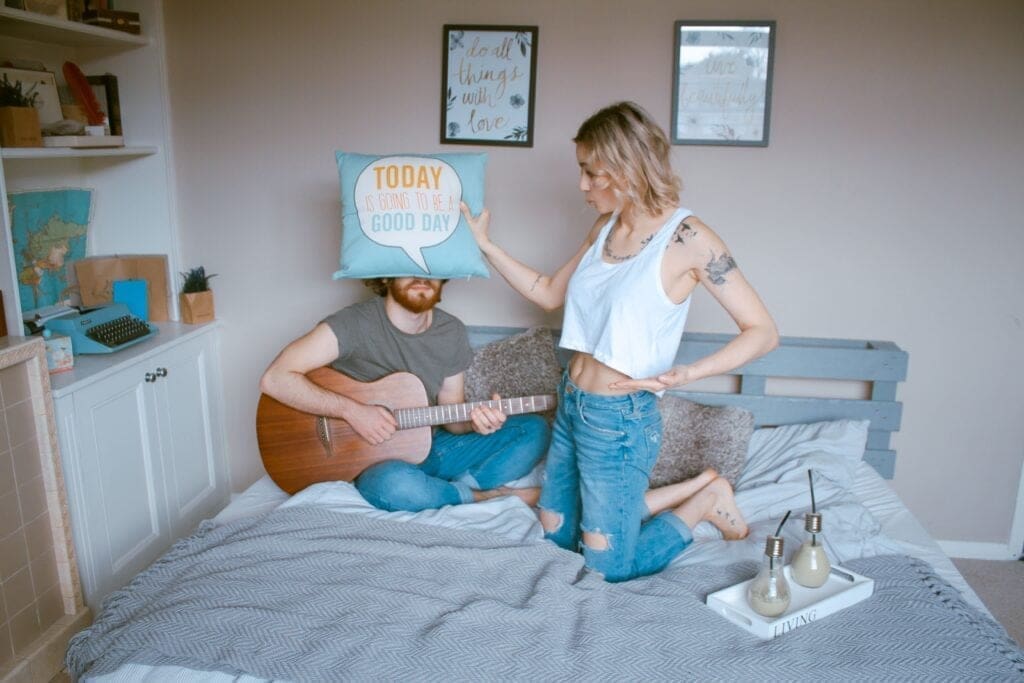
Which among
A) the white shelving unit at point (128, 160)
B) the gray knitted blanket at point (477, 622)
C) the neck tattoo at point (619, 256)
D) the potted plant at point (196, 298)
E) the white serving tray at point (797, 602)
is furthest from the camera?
the potted plant at point (196, 298)

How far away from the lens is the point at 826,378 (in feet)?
8.71

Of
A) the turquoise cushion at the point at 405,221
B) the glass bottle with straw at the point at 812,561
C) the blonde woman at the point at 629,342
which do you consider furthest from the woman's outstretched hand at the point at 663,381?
the turquoise cushion at the point at 405,221

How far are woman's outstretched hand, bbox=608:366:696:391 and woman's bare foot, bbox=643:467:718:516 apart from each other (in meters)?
0.45

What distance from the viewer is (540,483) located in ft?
7.75

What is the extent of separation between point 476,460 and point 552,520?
0.34 metres

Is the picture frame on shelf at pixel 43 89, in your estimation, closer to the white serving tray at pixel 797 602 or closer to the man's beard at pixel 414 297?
the man's beard at pixel 414 297

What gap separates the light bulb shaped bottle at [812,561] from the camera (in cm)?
175

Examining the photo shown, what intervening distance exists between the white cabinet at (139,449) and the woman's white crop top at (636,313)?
54.3 inches

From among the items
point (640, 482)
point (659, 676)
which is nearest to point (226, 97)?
point (640, 482)

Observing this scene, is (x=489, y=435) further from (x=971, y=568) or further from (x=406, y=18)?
(x=971, y=568)

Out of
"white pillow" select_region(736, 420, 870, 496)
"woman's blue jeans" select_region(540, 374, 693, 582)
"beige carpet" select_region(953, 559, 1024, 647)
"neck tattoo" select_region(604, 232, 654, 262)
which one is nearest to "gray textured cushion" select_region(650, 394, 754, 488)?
"white pillow" select_region(736, 420, 870, 496)

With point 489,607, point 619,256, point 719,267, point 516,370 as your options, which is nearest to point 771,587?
point 489,607

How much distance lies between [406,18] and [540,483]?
154 cm

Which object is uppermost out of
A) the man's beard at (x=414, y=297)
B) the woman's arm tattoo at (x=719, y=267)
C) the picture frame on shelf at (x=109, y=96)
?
the picture frame on shelf at (x=109, y=96)
